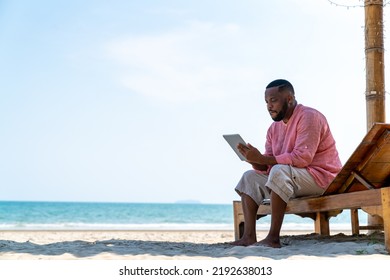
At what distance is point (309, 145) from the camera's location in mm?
4125

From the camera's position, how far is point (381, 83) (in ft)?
18.9

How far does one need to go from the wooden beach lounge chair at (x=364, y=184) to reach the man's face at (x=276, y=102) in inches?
24.4

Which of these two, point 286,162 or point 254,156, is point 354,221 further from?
point 254,156

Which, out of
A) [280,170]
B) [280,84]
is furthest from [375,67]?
[280,170]

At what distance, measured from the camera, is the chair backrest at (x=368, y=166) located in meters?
3.84

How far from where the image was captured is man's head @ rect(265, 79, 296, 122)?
4.29 meters

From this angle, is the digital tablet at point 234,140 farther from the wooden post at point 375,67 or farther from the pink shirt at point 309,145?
the wooden post at point 375,67

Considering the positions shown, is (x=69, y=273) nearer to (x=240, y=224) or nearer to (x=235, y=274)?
(x=235, y=274)

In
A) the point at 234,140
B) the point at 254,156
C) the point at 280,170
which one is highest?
the point at 234,140

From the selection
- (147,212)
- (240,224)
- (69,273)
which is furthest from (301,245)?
(147,212)

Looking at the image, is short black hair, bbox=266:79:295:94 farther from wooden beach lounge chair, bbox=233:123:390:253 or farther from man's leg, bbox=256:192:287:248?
man's leg, bbox=256:192:287:248

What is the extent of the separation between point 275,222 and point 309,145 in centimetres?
61

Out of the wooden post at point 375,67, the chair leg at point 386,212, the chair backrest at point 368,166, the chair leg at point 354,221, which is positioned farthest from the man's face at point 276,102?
the wooden post at point 375,67

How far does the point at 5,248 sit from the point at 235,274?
1.85 meters
